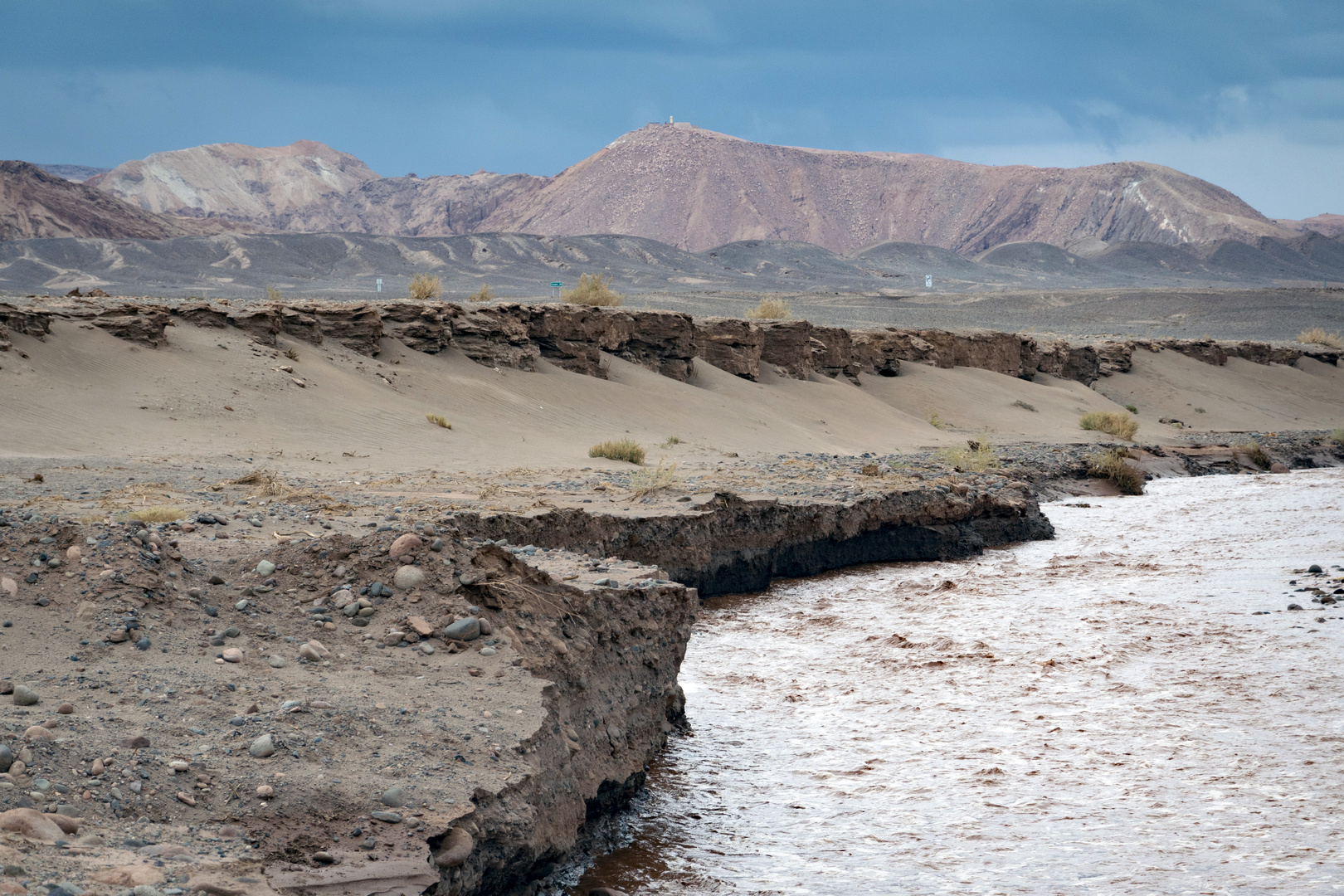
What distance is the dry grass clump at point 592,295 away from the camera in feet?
83.7

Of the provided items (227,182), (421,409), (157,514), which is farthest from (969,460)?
(227,182)

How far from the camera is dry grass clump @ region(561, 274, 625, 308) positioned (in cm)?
2552

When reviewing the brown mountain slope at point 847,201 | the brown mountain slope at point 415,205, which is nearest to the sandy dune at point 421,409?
the brown mountain slope at point 847,201

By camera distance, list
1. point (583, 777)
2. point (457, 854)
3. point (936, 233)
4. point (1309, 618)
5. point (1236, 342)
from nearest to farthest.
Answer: point (457, 854) → point (583, 777) → point (1309, 618) → point (1236, 342) → point (936, 233)

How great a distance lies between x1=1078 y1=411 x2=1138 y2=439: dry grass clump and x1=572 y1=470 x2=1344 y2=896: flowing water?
54.5 ft

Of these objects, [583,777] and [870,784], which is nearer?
[583,777]

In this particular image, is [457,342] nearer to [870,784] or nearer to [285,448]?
[285,448]

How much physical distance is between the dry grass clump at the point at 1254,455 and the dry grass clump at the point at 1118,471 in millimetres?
5018

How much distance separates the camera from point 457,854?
11.6ft

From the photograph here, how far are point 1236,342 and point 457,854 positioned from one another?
1660 inches

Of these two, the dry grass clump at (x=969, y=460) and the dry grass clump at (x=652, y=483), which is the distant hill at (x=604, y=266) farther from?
the dry grass clump at (x=652, y=483)

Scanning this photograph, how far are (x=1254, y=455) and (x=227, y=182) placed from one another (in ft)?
464

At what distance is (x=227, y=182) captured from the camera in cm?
14000

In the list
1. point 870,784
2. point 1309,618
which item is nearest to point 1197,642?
point 1309,618
